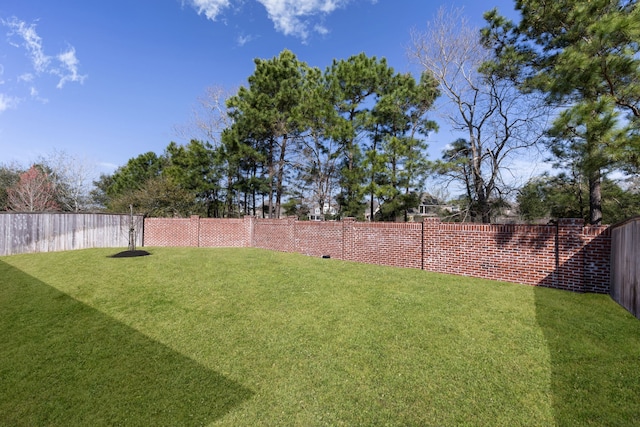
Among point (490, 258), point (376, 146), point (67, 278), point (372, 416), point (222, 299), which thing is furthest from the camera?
point (376, 146)

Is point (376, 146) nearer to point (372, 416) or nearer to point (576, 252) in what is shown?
point (576, 252)

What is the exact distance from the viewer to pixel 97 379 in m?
2.91

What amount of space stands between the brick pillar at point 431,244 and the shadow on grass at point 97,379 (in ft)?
21.3

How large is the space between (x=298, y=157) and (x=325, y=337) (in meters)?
16.0

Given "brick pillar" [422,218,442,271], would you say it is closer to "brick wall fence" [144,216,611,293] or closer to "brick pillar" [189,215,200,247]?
"brick wall fence" [144,216,611,293]

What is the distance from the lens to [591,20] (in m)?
7.28

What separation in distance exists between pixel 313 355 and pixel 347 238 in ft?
22.5

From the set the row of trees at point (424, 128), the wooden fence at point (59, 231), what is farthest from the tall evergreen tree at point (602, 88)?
the wooden fence at point (59, 231)

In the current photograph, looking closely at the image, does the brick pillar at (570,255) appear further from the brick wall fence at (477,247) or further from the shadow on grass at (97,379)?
the shadow on grass at (97,379)

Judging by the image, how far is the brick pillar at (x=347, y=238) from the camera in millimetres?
9968

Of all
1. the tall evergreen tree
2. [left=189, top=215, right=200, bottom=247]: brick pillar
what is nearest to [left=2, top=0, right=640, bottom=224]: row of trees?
the tall evergreen tree

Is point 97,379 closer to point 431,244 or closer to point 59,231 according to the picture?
point 431,244

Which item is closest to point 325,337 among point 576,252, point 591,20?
point 576,252

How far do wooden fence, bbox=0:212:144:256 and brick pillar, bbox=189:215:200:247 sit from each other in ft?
9.48
